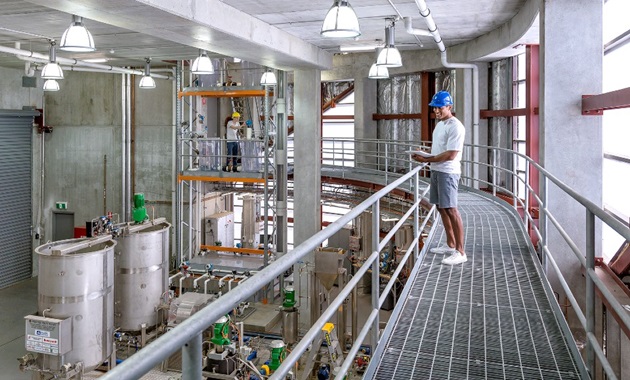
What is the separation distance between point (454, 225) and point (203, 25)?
5082mm

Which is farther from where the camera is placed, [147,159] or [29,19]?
[147,159]

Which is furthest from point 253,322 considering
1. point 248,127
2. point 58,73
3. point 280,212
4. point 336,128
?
point 336,128

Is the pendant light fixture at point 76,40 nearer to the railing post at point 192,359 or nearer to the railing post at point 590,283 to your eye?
the railing post at point 590,283

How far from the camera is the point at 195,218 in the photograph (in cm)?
1792

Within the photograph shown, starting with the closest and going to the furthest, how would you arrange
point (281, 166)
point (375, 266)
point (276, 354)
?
1. point (375, 266)
2. point (276, 354)
3. point (281, 166)

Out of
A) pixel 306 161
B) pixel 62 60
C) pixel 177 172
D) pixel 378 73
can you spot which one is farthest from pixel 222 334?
pixel 62 60

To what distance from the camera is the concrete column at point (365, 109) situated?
59.7 ft

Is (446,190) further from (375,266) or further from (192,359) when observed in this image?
(192,359)

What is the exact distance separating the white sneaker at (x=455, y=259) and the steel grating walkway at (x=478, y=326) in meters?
0.06

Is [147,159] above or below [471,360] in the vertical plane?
above

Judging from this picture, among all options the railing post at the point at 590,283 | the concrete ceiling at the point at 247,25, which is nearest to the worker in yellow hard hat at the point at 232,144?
the concrete ceiling at the point at 247,25

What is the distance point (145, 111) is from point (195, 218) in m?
4.17

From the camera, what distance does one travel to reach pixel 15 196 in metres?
18.7

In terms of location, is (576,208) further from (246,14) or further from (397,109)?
(397,109)
